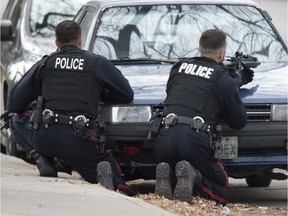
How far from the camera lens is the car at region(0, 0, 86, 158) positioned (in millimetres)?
12984

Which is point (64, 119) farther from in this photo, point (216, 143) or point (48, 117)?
point (216, 143)

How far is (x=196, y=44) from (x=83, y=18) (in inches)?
56.7

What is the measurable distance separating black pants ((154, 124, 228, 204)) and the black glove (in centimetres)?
75

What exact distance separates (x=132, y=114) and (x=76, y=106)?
1.48 ft

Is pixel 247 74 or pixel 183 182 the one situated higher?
pixel 247 74

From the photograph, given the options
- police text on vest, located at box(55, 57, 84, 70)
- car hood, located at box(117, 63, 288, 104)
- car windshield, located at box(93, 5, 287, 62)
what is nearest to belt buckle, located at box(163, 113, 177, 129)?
car hood, located at box(117, 63, 288, 104)

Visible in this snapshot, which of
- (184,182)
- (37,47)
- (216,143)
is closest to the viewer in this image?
(184,182)

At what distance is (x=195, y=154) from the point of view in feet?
30.3

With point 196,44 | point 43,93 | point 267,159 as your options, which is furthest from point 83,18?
point 267,159

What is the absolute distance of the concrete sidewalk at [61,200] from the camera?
7469mm

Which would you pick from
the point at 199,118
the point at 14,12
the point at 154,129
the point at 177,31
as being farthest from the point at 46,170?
the point at 14,12

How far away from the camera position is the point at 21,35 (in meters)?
14.0

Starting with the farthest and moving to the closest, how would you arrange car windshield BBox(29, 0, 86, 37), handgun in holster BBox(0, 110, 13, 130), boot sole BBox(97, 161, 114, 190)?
1. car windshield BBox(29, 0, 86, 37)
2. handgun in holster BBox(0, 110, 13, 130)
3. boot sole BBox(97, 161, 114, 190)

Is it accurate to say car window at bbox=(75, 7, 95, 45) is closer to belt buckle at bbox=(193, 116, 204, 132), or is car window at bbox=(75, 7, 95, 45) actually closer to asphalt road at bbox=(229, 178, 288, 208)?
asphalt road at bbox=(229, 178, 288, 208)
